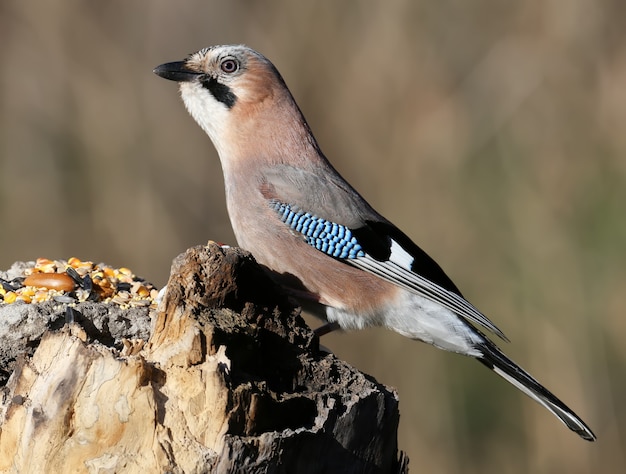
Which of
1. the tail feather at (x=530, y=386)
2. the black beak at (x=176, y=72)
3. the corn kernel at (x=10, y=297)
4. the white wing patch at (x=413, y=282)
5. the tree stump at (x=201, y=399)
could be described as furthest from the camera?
the black beak at (x=176, y=72)

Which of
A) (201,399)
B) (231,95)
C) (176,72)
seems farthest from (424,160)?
(201,399)

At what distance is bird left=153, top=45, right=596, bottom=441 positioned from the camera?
3.77m

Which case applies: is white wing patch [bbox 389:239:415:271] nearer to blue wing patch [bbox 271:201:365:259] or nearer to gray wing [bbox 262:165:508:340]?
gray wing [bbox 262:165:508:340]

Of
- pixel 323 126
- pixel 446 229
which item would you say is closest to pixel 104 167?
pixel 323 126

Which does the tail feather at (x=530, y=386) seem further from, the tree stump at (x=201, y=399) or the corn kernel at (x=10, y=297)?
the corn kernel at (x=10, y=297)

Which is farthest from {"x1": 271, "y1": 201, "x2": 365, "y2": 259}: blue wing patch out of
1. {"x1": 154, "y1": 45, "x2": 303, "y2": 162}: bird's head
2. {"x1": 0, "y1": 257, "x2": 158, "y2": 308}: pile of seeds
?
{"x1": 0, "y1": 257, "x2": 158, "y2": 308}: pile of seeds

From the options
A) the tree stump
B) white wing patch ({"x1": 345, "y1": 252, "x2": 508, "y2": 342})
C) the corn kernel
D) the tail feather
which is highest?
white wing patch ({"x1": 345, "y1": 252, "x2": 508, "y2": 342})

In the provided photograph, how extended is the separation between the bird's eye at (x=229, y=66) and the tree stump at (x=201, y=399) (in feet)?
6.07

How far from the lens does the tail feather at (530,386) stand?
366cm

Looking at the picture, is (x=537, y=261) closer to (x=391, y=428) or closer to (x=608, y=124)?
(x=608, y=124)

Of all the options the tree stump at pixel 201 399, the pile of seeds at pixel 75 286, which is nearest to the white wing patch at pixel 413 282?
the pile of seeds at pixel 75 286

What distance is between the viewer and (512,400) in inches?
197

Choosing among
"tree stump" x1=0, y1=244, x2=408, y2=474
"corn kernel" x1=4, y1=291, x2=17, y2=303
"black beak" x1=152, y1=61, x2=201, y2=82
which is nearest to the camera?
"tree stump" x1=0, y1=244, x2=408, y2=474

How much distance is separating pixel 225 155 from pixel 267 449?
224 cm
